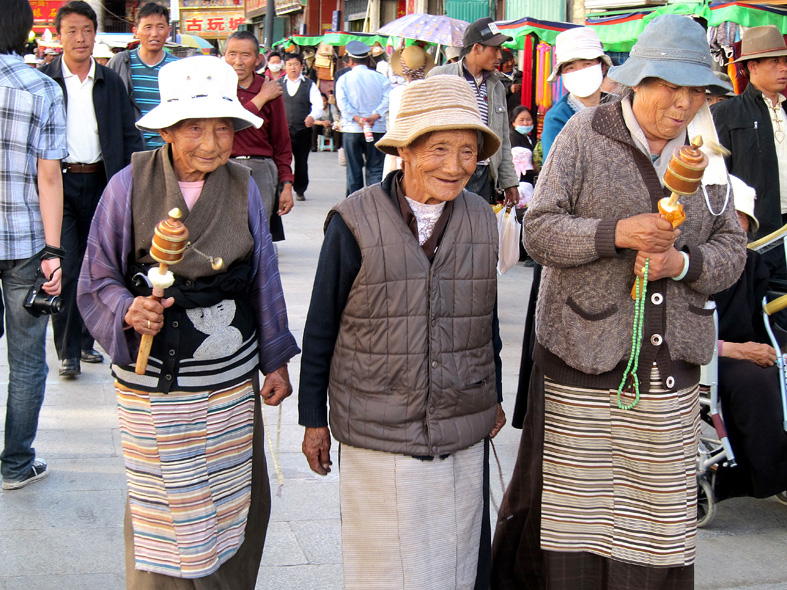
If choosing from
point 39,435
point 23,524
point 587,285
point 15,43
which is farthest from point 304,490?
point 15,43

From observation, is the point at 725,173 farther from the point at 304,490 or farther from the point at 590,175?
the point at 304,490

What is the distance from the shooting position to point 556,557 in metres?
3.01

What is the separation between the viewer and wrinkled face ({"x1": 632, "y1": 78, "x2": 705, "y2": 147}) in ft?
8.96

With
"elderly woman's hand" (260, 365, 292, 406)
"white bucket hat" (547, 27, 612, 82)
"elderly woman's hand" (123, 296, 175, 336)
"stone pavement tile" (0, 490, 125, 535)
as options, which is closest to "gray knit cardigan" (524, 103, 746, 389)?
"elderly woman's hand" (260, 365, 292, 406)

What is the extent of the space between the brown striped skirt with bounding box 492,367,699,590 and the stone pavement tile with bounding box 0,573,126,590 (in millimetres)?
1540

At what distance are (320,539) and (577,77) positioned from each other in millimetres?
2862

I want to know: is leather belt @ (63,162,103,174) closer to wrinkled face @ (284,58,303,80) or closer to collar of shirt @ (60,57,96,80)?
collar of shirt @ (60,57,96,80)

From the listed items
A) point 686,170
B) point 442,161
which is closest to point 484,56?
point 442,161

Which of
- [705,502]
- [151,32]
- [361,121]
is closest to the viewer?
[705,502]

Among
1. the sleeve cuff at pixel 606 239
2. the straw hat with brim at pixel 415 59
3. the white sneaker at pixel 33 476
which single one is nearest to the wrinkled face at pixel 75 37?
the white sneaker at pixel 33 476

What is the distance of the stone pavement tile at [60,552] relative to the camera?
3463mm

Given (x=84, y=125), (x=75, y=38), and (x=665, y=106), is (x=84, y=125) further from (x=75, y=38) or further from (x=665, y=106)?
(x=665, y=106)

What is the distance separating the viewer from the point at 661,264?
2619 mm

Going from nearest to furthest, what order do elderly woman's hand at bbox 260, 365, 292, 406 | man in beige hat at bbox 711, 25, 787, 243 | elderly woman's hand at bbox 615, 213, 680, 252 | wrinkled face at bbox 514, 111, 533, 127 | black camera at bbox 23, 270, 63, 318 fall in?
elderly woman's hand at bbox 615, 213, 680, 252, elderly woman's hand at bbox 260, 365, 292, 406, black camera at bbox 23, 270, 63, 318, man in beige hat at bbox 711, 25, 787, 243, wrinkled face at bbox 514, 111, 533, 127
